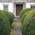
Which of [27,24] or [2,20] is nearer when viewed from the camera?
[2,20]

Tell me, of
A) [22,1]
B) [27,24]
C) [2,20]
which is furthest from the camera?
[22,1]

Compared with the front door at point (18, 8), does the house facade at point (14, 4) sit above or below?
above

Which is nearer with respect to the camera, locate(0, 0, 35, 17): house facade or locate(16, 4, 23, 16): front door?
locate(16, 4, 23, 16): front door

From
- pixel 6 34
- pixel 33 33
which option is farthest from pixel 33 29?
pixel 6 34

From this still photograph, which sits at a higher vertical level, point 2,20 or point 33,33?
point 2,20

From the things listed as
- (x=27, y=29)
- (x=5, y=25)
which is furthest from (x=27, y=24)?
(x=5, y=25)

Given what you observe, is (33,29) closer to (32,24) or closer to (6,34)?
(32,24)

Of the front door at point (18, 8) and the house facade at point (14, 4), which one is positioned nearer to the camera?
the front door at point (18, 8)

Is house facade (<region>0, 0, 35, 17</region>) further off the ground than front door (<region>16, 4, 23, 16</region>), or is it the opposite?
house facade (<region>0, 0, 35, 17</region>)

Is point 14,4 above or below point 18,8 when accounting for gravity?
above

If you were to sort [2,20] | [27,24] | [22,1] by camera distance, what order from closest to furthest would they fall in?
1. [2,20]
2. [27,24]
3. [22,1]

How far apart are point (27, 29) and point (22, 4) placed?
785 centimetres

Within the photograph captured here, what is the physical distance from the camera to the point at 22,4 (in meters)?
9.88

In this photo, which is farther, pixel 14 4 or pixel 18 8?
pixel 14 4
